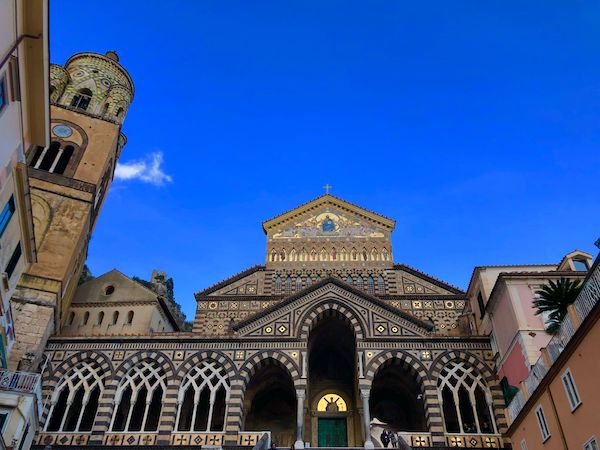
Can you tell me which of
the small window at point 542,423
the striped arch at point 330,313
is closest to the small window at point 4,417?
the striped arch at point 330,313

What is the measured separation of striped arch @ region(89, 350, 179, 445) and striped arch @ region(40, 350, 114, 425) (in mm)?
458

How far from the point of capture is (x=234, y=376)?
22.0 metres

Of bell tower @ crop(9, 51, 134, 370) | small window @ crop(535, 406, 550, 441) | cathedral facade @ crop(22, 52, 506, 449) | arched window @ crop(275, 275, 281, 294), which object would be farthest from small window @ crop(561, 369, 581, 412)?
bell tower @ crop(9, 51, 134, 370)

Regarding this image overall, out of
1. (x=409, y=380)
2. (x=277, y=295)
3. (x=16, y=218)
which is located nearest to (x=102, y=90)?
(x=277, y=295)

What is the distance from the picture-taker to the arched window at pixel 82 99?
109ft

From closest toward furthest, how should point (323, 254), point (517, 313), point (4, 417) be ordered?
point (4, 417)
point (517, 313)
point (323, 254)

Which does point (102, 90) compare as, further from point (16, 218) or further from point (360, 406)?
point (360, 406)

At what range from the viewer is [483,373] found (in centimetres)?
2169

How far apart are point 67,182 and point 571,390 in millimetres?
25760

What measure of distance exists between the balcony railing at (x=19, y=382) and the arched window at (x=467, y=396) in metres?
15.9

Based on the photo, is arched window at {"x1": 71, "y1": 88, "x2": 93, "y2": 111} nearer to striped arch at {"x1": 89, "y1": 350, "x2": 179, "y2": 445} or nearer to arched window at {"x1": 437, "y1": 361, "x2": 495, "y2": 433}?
striped arch at {"x1": 89, "y1": 350, "x2": 179, "y2": 445}

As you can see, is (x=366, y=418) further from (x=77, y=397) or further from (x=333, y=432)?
(x=77, y=397)

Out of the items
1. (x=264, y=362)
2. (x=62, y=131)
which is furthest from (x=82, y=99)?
(x=264, y=362)

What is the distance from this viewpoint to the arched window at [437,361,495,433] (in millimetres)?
20859
